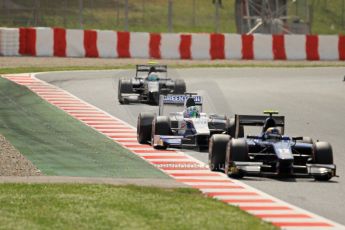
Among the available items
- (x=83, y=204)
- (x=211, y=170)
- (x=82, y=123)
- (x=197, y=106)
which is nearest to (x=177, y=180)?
(x=211, y=170)

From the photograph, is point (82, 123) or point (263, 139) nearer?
point (263, 139)

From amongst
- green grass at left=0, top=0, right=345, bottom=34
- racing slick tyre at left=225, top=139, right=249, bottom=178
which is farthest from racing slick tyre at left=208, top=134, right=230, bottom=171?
green grass at left=0, top=0, right=345, bottom=34

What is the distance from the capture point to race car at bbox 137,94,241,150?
18766 mm

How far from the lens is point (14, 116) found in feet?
77.2

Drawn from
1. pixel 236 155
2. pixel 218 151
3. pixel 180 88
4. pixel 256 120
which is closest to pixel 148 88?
pixel 180 88

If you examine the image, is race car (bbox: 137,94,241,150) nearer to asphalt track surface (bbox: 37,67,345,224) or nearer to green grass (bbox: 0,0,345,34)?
asphalt track surface (bbox: 37,67,345,224)

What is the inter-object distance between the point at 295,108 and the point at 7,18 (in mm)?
19822

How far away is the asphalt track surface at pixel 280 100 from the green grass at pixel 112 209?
1245 millimetres

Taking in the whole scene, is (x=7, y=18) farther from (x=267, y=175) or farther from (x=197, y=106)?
(x=267, y=175)

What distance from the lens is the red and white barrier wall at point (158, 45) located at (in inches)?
1576

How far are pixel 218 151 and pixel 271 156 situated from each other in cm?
78

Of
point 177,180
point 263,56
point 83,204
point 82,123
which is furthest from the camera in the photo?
point 263,56

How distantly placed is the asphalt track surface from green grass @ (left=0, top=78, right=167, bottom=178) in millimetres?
1296

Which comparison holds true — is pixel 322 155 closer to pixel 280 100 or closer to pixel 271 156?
pixel 271 156
